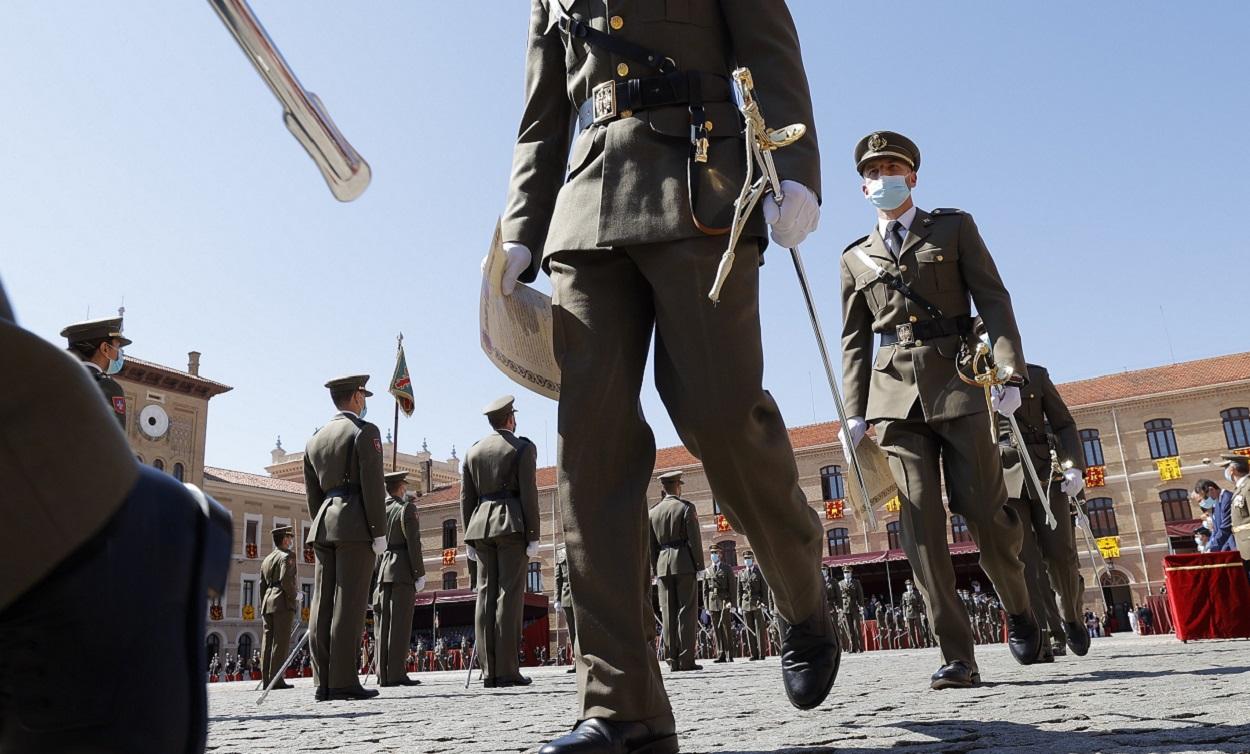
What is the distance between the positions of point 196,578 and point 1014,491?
332 inches

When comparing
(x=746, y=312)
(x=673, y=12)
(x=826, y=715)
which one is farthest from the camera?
(x=826, y=715)

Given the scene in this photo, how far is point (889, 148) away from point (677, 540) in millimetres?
8472

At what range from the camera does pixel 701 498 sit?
53.4 meters

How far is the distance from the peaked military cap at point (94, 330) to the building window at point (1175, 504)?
158ft

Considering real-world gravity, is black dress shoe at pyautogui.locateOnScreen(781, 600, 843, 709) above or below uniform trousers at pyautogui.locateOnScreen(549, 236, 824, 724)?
below

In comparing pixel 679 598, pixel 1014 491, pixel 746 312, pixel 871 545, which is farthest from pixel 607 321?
pixel 871 545

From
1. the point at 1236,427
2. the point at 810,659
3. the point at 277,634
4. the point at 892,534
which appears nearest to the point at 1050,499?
the point at 810,659

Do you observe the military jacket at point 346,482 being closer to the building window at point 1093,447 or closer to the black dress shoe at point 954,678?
the black dress shoe at point 954,678

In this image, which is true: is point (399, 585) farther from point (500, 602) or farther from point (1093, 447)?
point (1093, 447)

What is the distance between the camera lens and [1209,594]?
1048cm

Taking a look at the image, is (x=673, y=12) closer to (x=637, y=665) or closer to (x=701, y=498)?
(x=637, y=665)

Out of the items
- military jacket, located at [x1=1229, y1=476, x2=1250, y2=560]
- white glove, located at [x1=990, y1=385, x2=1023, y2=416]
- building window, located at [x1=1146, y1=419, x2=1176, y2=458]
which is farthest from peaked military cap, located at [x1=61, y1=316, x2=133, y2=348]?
building window, located at [x1=1146, y1=419, x2=1176, y2=458]

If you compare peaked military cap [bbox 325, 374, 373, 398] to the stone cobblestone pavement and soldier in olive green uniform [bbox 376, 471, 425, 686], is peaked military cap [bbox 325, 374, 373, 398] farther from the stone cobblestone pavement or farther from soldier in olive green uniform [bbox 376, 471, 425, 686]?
the stone cobblestone pavement

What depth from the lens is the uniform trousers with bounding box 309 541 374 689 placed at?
8117mm
